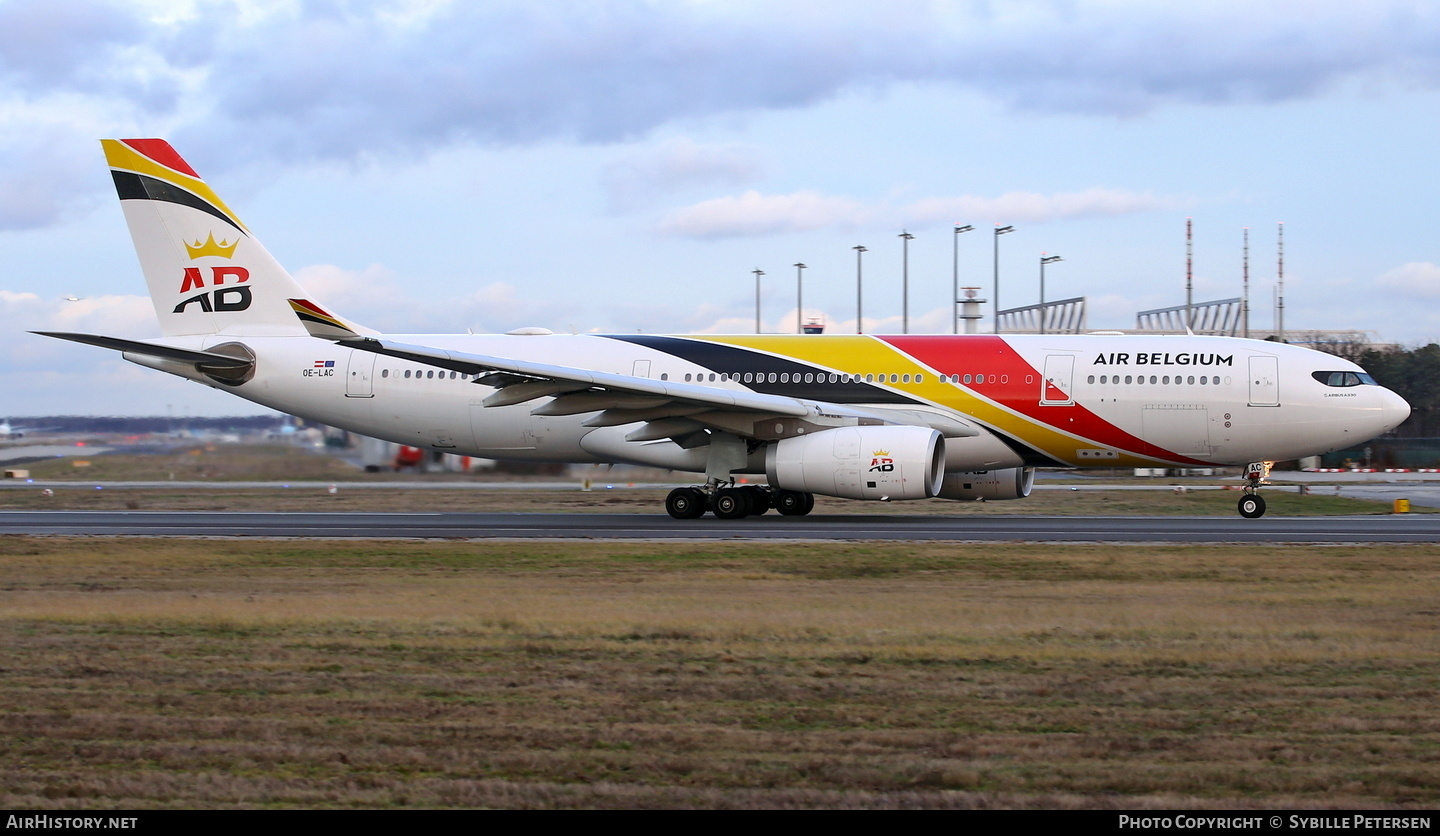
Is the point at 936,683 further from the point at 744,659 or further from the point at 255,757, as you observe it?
the point at 255,757

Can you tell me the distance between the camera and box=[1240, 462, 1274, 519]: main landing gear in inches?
893

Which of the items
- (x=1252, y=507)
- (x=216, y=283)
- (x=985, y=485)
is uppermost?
(x=216, y=283)

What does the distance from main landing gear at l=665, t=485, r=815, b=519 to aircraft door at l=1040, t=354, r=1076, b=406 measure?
4.59 metres

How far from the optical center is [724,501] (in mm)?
22469

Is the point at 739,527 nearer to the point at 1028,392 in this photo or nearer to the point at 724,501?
the point at 724,501

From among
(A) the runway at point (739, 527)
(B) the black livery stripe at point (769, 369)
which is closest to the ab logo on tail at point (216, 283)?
(A) the runway at point (739, 527)

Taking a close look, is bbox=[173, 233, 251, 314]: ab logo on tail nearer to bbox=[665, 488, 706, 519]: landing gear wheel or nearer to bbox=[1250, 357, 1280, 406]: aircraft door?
bbox=[665, 488, 706, 519]: landing gear wheel

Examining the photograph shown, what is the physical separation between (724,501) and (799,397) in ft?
7.56

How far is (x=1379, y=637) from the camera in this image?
985cm

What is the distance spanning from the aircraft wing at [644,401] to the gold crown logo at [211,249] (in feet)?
17.4

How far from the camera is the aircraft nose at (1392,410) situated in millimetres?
22000

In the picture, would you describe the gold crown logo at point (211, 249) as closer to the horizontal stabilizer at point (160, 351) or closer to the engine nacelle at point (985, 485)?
the horizontal stabilizer at point (160, 351)

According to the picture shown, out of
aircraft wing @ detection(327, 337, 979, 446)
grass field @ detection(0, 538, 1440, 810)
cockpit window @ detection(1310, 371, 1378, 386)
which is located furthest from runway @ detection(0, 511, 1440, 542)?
grass field @ detection(0, 538, 1440, 810)

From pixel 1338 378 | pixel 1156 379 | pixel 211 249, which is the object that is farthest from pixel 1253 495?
pixel 211 249
